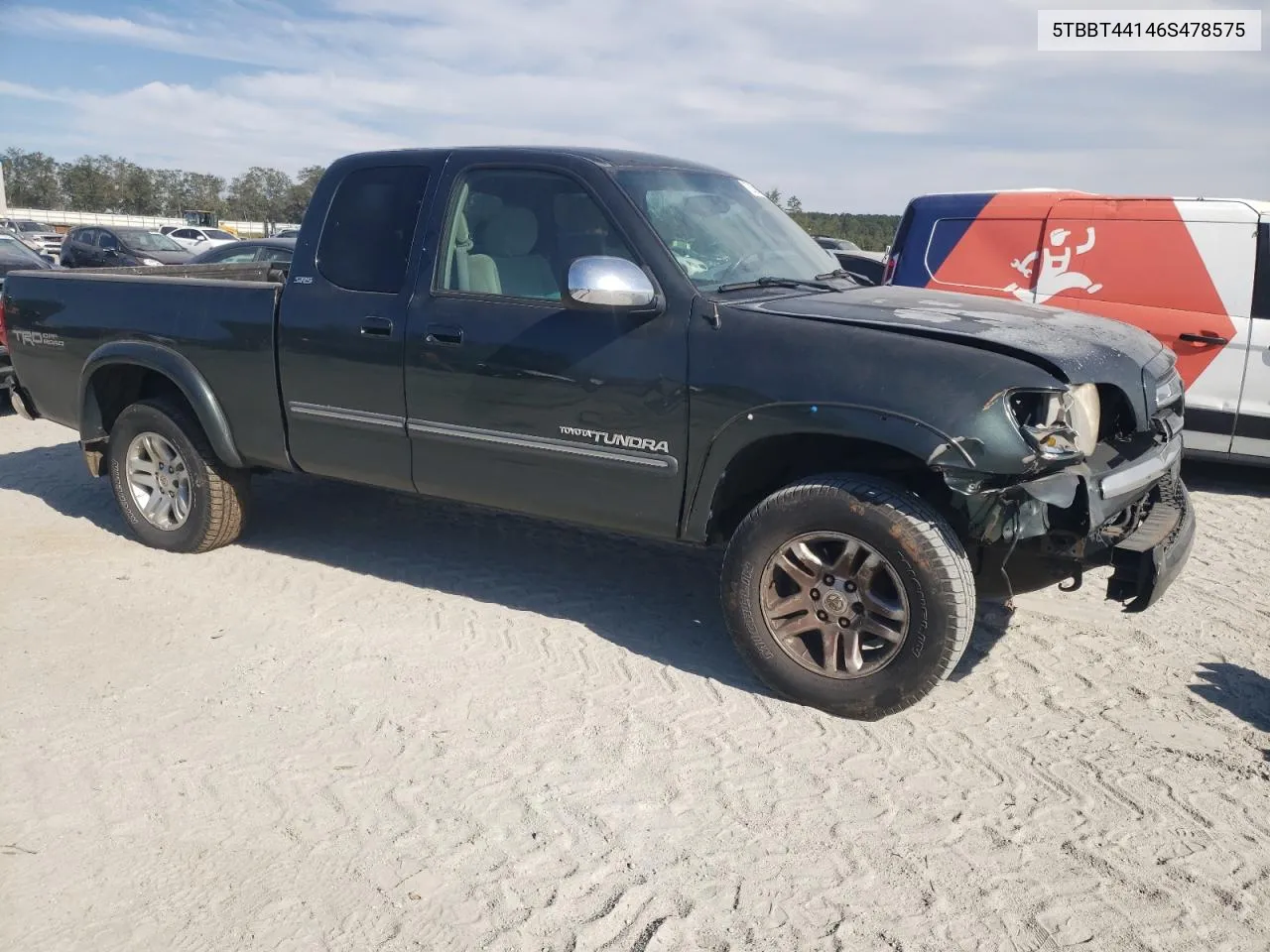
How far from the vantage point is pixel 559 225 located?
4.29 metres

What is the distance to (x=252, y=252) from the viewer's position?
13.0 m

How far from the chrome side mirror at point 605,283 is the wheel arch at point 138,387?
2.33 m

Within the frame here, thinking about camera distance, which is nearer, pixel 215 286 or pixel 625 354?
pixel 625 354

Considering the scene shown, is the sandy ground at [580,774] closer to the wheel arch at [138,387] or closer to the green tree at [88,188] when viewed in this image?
the wheel arch at [138,387]

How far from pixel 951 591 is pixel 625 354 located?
148 cm

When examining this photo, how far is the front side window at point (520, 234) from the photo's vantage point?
4.21m

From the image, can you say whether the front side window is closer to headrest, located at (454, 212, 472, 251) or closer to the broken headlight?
headrest, located at (454, 212, 472, 251)

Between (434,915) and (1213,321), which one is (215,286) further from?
(1213,321)

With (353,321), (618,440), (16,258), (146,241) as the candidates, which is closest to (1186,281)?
(618,440)

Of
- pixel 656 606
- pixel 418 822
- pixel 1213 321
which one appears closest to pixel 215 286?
pixel 656 606

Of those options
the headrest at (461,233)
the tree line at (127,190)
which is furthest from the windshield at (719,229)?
the tree line at (127,190)

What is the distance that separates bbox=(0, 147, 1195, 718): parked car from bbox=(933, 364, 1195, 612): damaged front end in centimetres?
1

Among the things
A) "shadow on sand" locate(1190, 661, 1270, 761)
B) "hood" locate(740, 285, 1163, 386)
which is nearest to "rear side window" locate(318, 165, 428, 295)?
"hood" locate(740, 285, 1163, 386)

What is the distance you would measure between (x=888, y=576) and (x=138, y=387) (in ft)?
14.2
